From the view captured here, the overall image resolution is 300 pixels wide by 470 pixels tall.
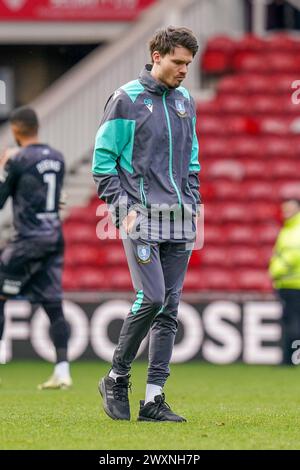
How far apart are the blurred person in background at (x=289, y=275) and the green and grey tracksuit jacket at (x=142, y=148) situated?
6.77 m

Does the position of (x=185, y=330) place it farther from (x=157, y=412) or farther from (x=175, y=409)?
(x=157, y=412)

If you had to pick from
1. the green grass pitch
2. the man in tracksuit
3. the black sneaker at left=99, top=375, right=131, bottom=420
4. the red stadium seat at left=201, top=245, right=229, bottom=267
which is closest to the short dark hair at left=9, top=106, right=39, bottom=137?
the green grass pitch

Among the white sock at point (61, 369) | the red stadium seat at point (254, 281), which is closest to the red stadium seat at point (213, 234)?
the red stadium seat at point (254, 281)

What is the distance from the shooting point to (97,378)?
11.8 meters

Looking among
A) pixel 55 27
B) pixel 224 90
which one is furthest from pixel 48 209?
pixel 55 27

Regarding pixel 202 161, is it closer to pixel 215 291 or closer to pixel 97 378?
pixel 215 291

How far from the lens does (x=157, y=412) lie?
7.02 meters

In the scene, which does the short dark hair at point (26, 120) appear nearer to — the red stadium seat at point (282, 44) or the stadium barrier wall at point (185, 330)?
the stadium barrier wall at point (185, 330)

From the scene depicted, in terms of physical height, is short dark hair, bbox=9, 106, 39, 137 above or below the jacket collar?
above

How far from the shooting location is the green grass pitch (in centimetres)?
614

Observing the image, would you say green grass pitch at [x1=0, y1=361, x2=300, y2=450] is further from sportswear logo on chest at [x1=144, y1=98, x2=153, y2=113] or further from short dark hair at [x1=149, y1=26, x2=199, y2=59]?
short dark hair at [x1=149, y1=26, x2=199, y2=59]

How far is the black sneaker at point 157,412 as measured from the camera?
7.02 m

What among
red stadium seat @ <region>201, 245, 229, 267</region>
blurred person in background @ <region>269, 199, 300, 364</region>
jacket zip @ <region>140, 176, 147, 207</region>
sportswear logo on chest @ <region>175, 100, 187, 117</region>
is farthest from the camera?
red stadium seat @ <region>201, 245, 229, 267</region>

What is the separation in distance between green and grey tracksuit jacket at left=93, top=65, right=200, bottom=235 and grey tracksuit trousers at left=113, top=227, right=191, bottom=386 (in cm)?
24
